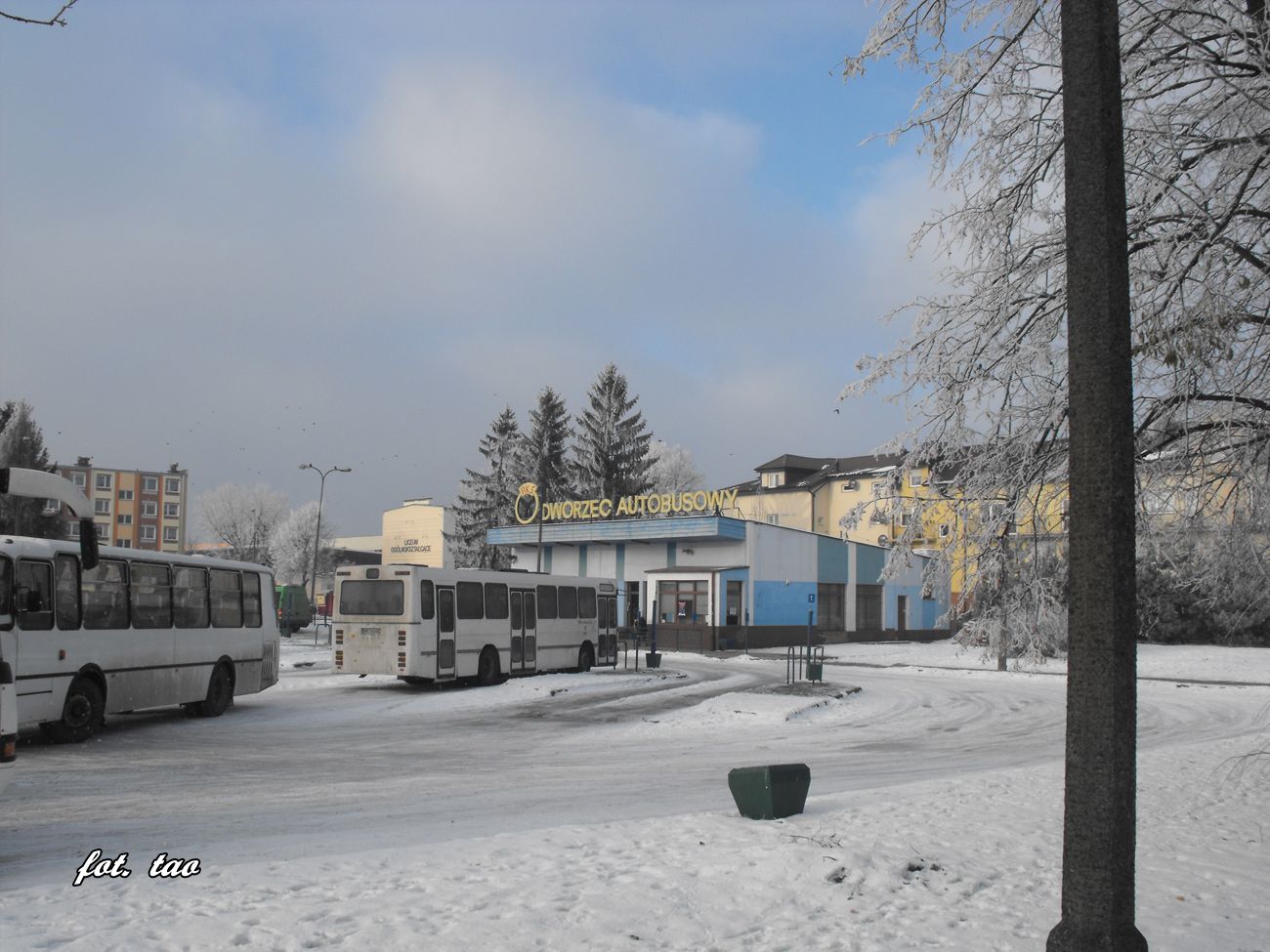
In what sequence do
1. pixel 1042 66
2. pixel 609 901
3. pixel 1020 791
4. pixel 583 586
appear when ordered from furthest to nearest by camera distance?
pixel 583 586
pixel 1020 791
pixel 1042 66
pixel 609 901

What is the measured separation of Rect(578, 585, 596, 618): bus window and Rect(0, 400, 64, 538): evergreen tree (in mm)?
26018

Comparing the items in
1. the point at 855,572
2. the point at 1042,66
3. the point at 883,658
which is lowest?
the point at 883,658

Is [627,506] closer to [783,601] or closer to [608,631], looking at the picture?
[783,601]

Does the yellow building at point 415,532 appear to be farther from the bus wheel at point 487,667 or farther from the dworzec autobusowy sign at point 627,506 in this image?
the bus wheel at point 487,667

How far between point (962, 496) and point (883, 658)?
36.8 metres

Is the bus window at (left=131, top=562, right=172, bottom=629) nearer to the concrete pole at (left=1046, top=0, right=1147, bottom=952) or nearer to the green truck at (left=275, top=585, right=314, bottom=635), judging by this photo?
the concrete pole at (left=1046, top=0, right=1147, bottom=952)

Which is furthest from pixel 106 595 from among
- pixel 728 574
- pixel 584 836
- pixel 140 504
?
pixel 140 504

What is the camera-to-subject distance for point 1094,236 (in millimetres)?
5293

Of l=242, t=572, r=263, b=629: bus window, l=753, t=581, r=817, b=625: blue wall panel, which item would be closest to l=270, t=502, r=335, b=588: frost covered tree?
l=753, t=581, r=817, b=625: blue wall panel

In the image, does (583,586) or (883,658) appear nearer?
(583,586)

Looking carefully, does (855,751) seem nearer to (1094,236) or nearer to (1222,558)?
(1222,558)

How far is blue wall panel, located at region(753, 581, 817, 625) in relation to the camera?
51.2m

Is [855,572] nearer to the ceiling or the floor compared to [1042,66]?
nearer to the floor

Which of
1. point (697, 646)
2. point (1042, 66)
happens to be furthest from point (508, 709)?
point (697, 646)
